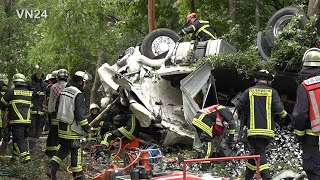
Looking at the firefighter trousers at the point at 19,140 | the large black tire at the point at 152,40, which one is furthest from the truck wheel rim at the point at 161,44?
the firefighter trousers at the point at 19,140

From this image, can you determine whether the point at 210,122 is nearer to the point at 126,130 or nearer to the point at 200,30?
the point at 126,130

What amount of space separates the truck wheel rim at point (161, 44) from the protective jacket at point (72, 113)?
508 centimetres

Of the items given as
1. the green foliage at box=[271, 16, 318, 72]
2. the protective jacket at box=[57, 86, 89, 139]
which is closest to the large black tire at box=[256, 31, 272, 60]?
the green foliage at box=[271, 16, 318, 72]

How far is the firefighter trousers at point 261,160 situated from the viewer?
7719mm

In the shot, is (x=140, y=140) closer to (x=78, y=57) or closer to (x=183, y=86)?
(x=183, y=86)

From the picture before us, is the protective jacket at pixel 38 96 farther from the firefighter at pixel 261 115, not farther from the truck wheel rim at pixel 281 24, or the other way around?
the firefighter at pixel 261 115

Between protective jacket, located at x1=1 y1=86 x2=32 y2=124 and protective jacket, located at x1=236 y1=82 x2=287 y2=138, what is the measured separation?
421 cm

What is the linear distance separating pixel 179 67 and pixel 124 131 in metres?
1.78

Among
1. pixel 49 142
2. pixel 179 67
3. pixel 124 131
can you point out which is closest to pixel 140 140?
pixel 124 131

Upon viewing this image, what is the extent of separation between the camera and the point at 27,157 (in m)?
9.88

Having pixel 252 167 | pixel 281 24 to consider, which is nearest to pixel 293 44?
pixel 281 24

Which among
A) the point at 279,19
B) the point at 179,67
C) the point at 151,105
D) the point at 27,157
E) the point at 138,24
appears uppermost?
the point at 138,24

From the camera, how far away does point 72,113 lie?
27.5ft

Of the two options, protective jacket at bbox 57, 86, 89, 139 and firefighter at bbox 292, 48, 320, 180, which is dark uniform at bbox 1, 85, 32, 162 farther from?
firefighter at bbox 292, 48, 320, 180
